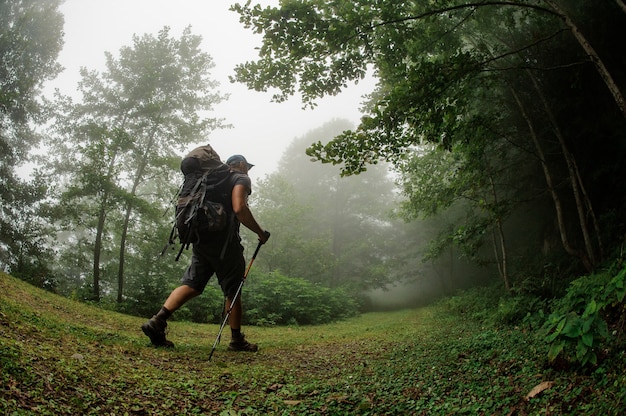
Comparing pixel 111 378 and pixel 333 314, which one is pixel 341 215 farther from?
pixel 111 378

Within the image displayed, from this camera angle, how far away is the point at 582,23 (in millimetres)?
6094

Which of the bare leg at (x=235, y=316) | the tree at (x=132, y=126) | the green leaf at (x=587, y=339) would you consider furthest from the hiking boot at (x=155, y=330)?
the tree at (x=132, y=126)

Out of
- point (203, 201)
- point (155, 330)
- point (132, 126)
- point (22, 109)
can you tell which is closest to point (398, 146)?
point (203, 201)

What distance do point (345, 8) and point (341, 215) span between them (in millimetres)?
23140

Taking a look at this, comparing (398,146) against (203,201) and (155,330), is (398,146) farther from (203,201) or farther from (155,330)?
(155,330)

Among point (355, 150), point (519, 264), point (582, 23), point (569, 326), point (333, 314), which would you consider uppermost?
point (582, 23)

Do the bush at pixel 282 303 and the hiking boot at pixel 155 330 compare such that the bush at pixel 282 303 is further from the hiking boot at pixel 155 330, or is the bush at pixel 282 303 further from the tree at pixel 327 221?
the tree at pixel 327 221

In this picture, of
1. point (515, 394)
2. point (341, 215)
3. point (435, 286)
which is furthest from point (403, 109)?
point (435, 286)

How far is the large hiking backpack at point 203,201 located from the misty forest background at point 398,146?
134cm

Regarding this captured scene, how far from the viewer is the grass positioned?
1765 millimetres

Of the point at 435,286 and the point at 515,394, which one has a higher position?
the point at 515,394

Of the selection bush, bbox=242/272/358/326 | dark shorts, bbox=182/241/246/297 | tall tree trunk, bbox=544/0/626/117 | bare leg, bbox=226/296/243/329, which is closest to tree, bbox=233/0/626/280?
tall tree trunk, bbox=544/0/626/117

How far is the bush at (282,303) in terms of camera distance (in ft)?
30.8

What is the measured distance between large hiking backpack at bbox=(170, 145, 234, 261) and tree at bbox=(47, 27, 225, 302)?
7.60m
